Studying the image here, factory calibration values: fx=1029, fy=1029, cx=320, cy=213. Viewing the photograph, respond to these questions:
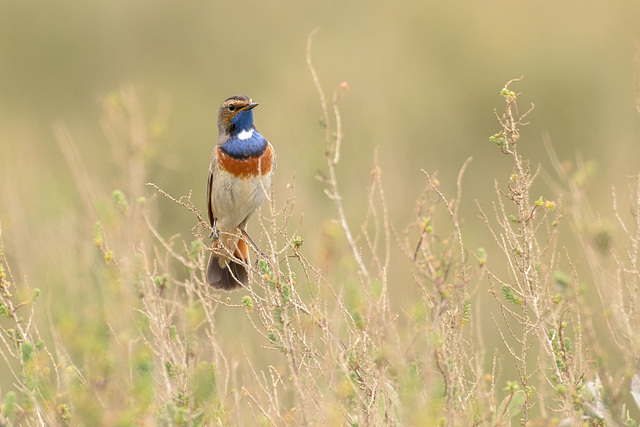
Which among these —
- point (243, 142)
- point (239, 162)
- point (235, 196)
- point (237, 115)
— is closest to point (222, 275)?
point (235, 196)

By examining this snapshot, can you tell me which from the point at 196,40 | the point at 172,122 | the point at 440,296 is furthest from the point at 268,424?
the point at 196,40

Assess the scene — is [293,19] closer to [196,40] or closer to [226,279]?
[196,40]

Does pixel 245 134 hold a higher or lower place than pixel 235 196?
higher

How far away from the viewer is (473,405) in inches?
162

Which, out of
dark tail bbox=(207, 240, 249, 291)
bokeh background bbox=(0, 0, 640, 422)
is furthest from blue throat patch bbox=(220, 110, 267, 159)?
bokeh background bbox=(0, 0, 640, 422)

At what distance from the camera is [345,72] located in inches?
638

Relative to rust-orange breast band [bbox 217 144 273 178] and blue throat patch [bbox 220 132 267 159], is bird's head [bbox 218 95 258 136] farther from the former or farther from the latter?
rust-orange breast band [bbox 217 144 273 178]

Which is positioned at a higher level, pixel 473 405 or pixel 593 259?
pixel 593 259

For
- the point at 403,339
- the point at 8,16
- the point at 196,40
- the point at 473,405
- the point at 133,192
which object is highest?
the point at 8,16

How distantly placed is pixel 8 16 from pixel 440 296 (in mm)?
16463

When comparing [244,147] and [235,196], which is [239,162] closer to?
[244,147]

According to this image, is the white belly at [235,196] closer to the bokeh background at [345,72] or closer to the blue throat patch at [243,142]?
the blue throat patch at [243,142]

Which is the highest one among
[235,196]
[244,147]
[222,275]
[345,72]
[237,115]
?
[345,72]

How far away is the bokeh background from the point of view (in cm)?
1423
